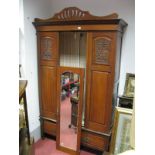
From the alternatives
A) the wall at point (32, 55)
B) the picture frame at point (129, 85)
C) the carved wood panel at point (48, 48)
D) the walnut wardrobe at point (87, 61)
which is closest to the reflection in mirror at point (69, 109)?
the walnut wardrobe at point (87, 61)

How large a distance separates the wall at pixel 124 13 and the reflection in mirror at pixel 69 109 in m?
0.77

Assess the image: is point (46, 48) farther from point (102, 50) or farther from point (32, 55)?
point (102, 50)

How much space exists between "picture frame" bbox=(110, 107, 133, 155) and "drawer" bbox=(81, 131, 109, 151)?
172 millimetres

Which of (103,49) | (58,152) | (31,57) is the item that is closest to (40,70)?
(31,57)

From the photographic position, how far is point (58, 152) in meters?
2.68

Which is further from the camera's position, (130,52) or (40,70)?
(40,70)

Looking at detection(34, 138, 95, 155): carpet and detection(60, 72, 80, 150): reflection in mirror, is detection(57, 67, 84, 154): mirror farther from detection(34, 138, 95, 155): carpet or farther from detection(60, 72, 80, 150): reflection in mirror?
detection(34, 138, 95, 155): carpet

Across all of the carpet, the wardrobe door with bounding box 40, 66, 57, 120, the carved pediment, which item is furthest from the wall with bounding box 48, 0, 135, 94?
the carpet

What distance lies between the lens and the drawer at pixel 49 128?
2.84 meters

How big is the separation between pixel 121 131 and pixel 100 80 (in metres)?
0.75

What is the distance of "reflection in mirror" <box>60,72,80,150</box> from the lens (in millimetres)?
2512

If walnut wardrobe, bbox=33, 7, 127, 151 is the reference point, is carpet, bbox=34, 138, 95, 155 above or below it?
below

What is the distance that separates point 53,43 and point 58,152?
177 centimetres
